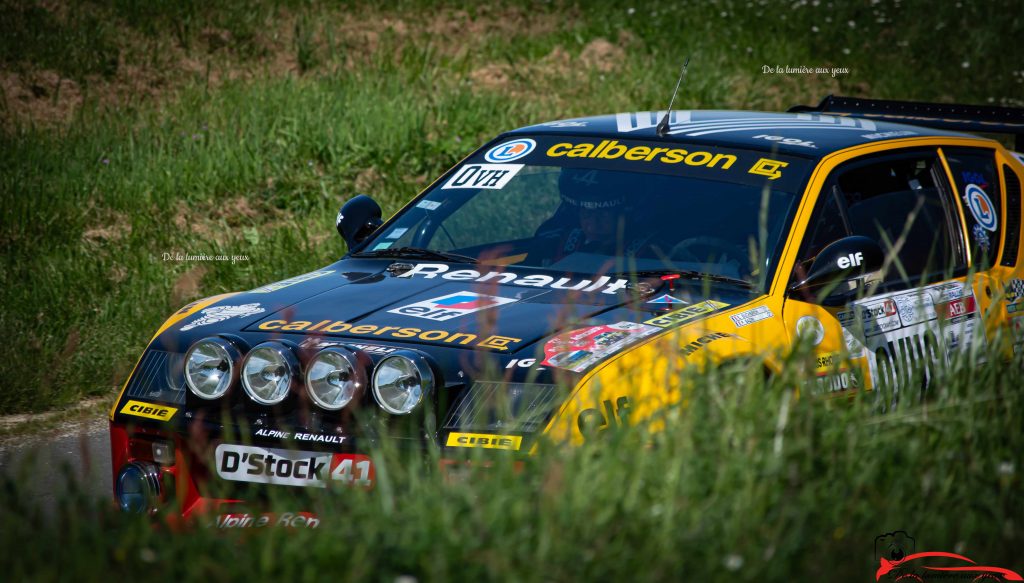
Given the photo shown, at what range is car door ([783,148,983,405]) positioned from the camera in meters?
4.54

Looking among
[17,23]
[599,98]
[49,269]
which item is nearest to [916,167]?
[49,269]

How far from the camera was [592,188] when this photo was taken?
5.57 meters

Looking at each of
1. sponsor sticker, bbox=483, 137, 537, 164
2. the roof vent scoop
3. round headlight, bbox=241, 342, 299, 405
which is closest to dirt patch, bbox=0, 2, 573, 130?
sponsor sticker, bbox=483, 137, 537, 164

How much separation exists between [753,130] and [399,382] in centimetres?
235

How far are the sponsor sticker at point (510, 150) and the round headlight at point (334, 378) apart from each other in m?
1.92

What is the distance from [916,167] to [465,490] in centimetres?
345

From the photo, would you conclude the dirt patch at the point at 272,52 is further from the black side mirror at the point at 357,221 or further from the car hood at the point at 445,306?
the car hood at the point at 445,306

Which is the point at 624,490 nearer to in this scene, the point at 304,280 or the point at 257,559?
the point at 257,559

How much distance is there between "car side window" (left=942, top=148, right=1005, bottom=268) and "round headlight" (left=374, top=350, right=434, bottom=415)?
9.33ft

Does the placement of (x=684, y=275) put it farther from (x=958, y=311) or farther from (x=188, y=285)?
(x=188, y=285)

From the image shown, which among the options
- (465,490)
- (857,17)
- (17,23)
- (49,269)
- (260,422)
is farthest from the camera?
(857,17)

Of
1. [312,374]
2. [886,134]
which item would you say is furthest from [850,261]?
[312,374]

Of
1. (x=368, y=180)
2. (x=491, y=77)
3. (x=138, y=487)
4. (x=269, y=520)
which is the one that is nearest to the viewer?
(x=269, y=520)

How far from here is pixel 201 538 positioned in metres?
3.17
